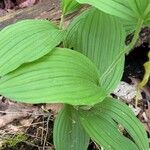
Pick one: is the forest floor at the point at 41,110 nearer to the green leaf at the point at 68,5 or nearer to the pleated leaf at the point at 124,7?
the green leaf at the point at 68,5

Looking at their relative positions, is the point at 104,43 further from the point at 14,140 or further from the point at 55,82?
the point at 14,140

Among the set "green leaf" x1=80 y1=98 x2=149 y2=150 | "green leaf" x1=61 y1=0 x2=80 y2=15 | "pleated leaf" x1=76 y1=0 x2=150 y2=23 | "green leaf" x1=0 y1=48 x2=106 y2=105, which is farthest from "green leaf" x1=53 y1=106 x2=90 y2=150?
"pleated leaf" x1=76 y1=0 x2=150 y2=23

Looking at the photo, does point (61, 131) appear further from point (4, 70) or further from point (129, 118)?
point (4, 70)

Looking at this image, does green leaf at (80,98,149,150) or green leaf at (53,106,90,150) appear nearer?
green leaf at (80,98,149,150)

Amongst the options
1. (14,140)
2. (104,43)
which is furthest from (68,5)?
(14,140)

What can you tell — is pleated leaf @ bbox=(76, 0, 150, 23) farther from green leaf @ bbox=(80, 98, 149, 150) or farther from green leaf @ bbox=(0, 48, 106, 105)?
green leaf @ bbox=(80, 98, 149, 150)

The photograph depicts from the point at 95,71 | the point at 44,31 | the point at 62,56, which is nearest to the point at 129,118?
the point at 95,71
